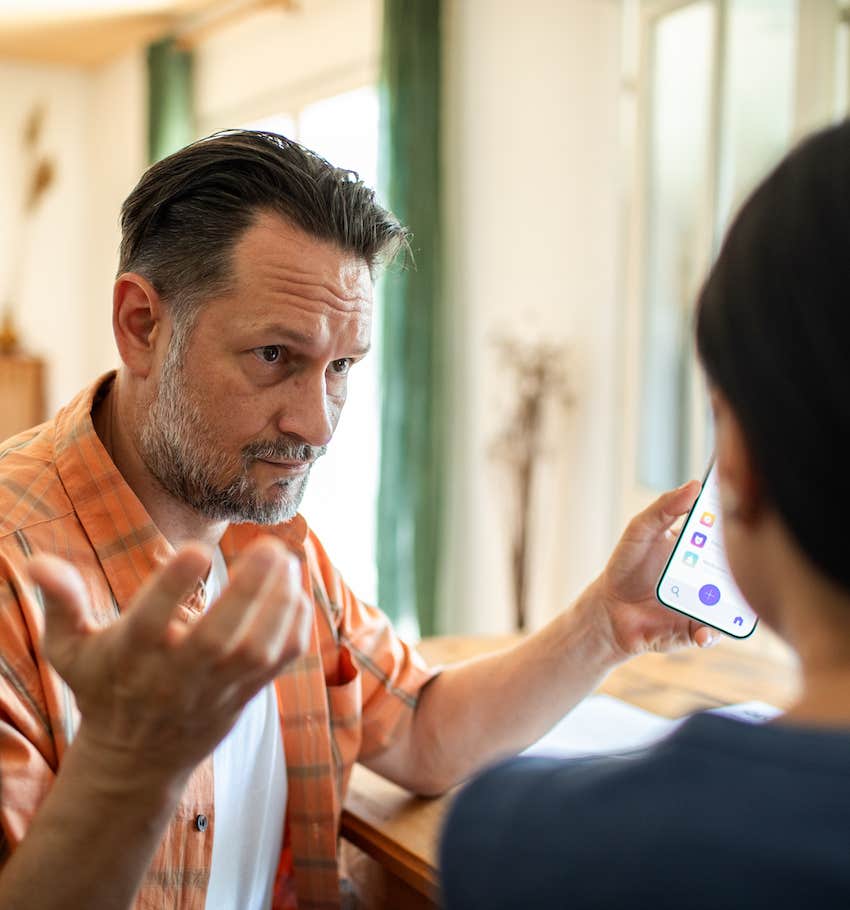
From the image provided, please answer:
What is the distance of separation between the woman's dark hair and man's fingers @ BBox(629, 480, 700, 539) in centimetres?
68

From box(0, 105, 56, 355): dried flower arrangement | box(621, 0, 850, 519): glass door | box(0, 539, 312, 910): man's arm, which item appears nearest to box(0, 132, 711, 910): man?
box(0, 539, 312, 910): man's arm

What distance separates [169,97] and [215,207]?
4851mm

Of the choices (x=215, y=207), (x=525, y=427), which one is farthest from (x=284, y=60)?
(x=215, y=207)

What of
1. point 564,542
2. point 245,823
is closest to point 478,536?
point 564,542

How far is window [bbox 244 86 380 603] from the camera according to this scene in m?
4.54

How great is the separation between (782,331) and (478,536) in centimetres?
338

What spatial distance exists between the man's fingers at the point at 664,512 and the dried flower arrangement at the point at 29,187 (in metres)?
5.89

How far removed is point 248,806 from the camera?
1143mm

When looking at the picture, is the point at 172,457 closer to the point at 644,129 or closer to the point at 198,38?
the point at 644,129

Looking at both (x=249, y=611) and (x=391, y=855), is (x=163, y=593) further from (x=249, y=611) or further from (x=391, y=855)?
(x=391, y=855)

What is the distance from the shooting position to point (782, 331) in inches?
17.5

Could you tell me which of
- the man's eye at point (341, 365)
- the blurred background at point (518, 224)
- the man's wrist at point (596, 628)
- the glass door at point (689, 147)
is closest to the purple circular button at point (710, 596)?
the man's wrist at point (596, 628)

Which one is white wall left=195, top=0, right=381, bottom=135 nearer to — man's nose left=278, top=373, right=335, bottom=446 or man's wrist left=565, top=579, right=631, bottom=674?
man's nose left=278, top=373, right=335, bottom=446

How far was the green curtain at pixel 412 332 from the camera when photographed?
368 centimetres
